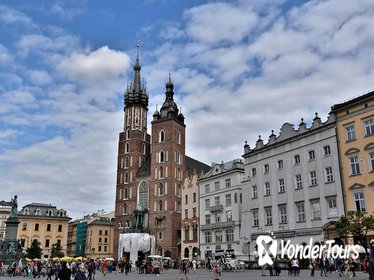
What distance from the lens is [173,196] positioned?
85312mm

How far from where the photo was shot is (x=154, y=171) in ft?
294

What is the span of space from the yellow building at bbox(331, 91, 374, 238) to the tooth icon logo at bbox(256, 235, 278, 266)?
27.2 feet

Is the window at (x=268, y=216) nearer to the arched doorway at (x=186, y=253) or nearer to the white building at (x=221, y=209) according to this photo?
the white building at (x=221, y=209)

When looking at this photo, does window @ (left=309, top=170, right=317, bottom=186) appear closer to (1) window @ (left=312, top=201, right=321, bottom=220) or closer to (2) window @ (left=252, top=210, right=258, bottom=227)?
(1) window @ (left=312, top=201, right=321, bottom=220)

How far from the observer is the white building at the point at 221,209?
5822 centimetres

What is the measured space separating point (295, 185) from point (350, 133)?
866 centimetres

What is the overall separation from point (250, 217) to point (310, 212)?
33.0 feet

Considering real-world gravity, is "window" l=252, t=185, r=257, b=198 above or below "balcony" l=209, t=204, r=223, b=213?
above

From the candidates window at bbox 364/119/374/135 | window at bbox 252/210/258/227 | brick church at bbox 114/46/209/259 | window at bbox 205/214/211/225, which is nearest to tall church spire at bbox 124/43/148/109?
brick church at bbox 114/46/209/259

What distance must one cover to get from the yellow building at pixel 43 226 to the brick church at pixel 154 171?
2215 centimetres

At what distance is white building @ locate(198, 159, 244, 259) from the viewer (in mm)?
58219

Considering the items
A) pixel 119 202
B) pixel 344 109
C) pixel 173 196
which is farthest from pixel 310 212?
pixel 119 202

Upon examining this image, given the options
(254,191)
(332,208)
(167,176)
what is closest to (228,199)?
(254,191)

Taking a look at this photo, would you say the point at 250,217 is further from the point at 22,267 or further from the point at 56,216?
the point at 56,216
